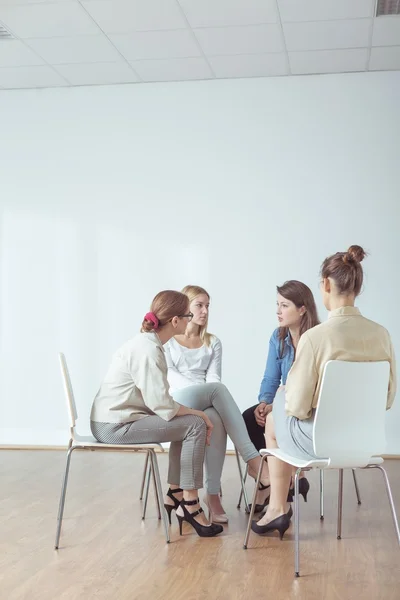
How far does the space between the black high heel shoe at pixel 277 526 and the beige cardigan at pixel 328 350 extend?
593 mm

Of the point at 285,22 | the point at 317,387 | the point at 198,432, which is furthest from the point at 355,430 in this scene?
the point at 285,22

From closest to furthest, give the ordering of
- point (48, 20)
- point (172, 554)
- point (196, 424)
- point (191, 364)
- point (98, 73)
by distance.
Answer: point (172, 554) < point (196, 424) < point (191, 364) < point (48, 20) < point (98, 73)

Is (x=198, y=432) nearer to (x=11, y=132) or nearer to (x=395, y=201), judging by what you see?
(x=395, y=201)

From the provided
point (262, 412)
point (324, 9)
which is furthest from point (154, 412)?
point (324, 9)

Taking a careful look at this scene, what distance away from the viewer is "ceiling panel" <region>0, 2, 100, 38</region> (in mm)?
5383

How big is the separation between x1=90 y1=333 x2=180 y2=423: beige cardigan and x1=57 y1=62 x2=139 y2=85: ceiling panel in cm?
346

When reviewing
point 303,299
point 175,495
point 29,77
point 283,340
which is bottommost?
point 175,495

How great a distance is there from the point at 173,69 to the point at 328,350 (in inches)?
157

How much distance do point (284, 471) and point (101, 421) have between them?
0.84 m

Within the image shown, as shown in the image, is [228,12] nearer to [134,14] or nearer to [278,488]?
[134,14]

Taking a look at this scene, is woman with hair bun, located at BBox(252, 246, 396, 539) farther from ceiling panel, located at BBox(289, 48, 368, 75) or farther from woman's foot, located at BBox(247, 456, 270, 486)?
ceiling panel, located at BBox(289, 48, 368, 75)

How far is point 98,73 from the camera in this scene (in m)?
6.61

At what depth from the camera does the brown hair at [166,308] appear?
372 cm

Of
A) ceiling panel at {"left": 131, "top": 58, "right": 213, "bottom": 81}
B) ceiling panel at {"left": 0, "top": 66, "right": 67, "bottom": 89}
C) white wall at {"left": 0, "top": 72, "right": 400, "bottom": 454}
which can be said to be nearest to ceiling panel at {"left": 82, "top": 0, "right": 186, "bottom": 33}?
ceiling panel at {"left": 131, "top": 58, "right": 213, "bottom": 81}
